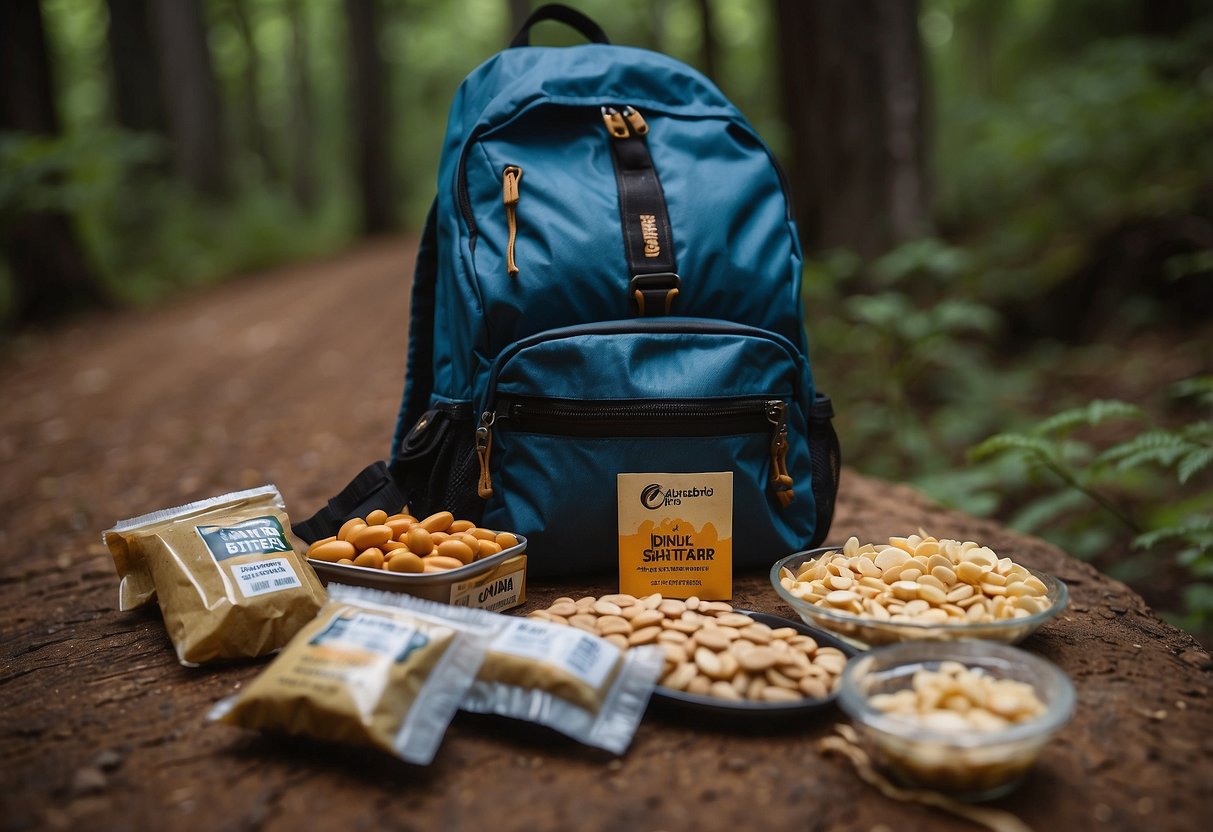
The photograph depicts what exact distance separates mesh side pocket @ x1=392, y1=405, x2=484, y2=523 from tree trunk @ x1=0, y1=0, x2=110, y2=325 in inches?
262

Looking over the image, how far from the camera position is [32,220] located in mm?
7254

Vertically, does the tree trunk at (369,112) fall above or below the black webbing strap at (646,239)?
above

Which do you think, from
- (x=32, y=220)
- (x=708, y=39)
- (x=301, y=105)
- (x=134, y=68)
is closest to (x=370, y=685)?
(x=32, y=220)

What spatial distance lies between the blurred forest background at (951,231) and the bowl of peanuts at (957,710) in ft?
3.48

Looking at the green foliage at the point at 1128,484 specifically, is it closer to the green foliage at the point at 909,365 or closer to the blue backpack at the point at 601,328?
the green foliage at the point at 909,365

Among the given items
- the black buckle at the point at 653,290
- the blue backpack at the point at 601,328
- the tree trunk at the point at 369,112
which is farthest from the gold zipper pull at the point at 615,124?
the tree trunk at the point at 369,112

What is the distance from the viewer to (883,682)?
1456mm

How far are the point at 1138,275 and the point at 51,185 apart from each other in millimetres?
7944

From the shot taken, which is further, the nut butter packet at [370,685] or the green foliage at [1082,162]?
the green foliage at [1082,162]

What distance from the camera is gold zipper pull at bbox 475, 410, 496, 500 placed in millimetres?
2074

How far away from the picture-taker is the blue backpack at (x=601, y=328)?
6.77ft

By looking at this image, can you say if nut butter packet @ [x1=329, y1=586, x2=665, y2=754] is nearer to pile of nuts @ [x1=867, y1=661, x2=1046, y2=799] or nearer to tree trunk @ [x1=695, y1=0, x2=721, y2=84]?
pile of nuts @ [x1=867, y1=661, x2=1046, y2=799]

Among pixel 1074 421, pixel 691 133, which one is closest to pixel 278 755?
pixel 691 133

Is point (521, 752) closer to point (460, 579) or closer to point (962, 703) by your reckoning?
point (460, 579)
